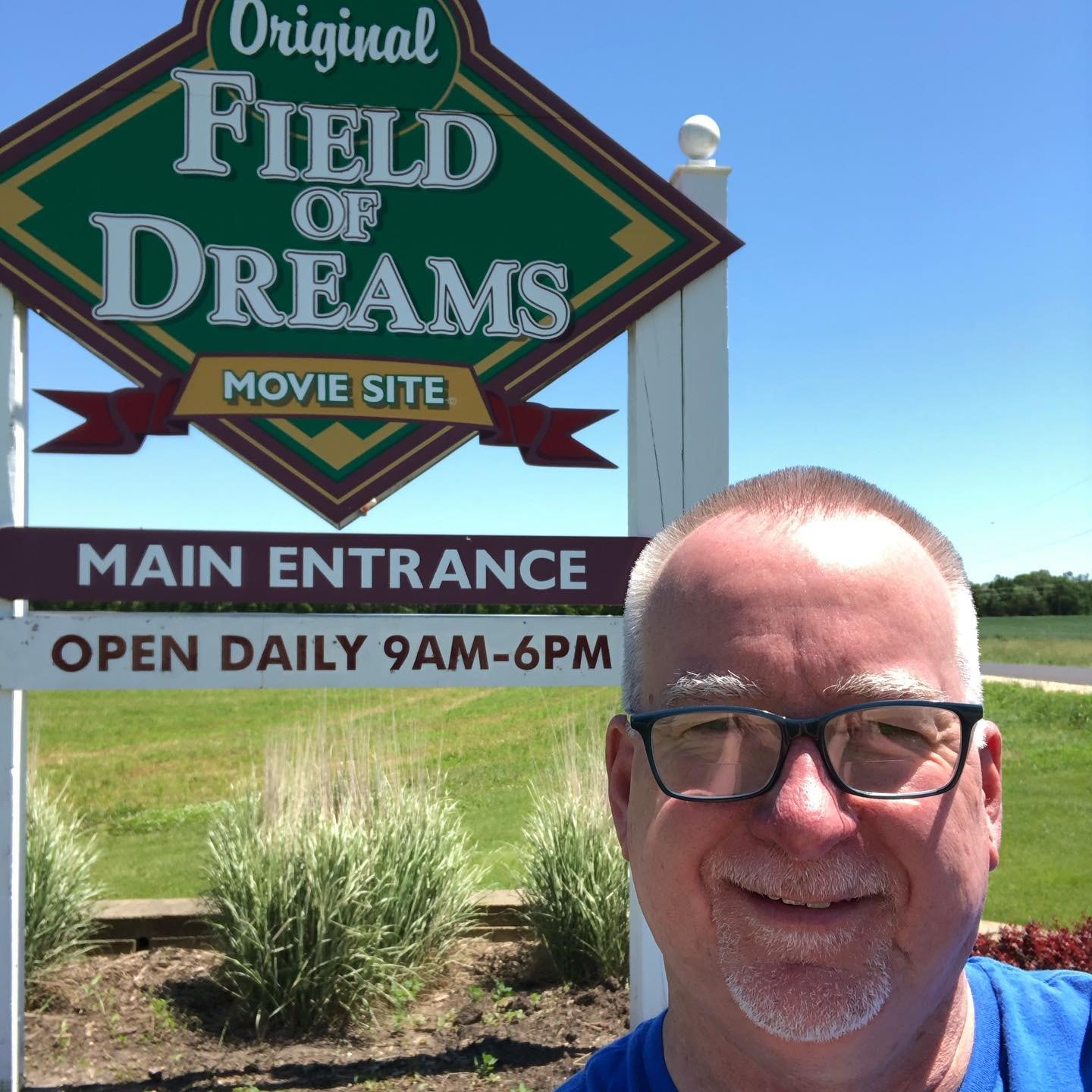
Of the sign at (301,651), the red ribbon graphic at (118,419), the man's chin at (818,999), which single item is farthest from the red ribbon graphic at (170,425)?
the man's chin at (818,999)

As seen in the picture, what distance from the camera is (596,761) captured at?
5.10 m

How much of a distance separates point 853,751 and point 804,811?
10 cm

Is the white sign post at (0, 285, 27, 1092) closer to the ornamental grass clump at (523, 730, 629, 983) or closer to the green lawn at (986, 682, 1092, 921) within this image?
the ornamental grass clump at (523, 730, 629, 983)

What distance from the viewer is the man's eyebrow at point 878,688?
1153 mm

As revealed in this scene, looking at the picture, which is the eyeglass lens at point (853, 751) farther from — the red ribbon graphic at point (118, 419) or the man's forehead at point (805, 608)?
the red ribbon graphic at point (118, 419)

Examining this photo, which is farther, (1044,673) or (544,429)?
(1044,673)

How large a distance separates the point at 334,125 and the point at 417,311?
853mm

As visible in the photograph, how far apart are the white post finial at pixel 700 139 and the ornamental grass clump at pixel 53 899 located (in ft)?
13.9

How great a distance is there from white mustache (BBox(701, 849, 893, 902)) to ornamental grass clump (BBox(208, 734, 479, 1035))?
11.3 ft

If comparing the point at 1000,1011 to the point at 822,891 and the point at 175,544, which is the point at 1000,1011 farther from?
the point at 175,544

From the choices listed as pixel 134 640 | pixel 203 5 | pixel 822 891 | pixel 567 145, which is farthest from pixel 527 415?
pixel 822 891

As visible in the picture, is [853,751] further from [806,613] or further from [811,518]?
[811,518]

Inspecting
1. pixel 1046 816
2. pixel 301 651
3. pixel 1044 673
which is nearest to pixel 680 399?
pixel 301 651

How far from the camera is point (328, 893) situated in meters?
4.18
